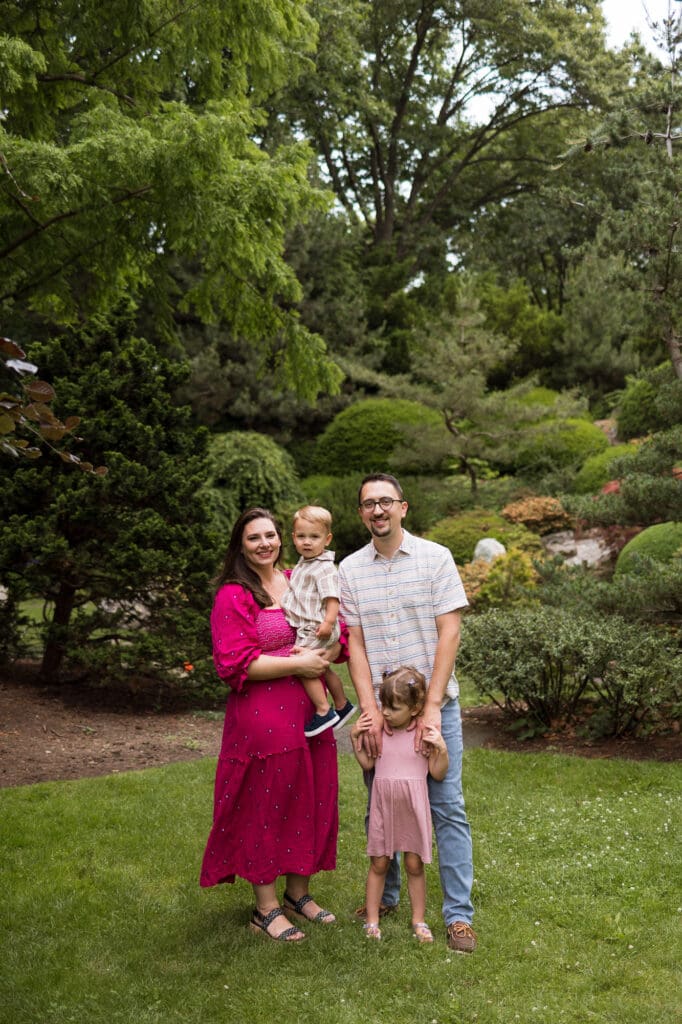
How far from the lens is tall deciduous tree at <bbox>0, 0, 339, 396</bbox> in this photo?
660 cm

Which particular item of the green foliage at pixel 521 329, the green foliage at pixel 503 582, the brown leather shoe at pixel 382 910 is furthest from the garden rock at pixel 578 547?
the brown leather shoe at pixel 382 910

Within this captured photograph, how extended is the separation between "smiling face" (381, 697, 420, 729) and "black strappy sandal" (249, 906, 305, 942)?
86cm

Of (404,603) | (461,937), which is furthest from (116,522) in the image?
(461,937)

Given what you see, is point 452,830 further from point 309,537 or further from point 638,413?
point 638,413

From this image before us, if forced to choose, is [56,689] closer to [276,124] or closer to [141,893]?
[141,893]

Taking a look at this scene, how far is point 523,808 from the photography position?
212 inches

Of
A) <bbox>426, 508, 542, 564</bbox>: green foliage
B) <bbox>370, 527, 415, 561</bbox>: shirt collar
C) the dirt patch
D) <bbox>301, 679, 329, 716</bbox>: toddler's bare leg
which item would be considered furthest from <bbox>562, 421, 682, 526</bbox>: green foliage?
<bbox>426, 508, 542, 564</bbox>: green foliage

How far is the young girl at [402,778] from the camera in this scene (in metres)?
3.51

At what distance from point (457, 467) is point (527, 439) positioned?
134 cm

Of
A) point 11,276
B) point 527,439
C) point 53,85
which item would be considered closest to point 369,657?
point 11,276

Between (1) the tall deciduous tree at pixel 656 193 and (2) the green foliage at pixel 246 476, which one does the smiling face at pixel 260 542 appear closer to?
(1) the tall deciduous tree at pixel 656 193

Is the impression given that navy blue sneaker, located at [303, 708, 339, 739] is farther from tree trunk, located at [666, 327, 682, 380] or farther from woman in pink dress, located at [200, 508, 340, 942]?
tree trunk, located at [666, 327, 682, 380]

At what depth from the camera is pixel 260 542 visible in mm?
3684

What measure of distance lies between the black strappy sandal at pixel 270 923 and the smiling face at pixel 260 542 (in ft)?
4.30
